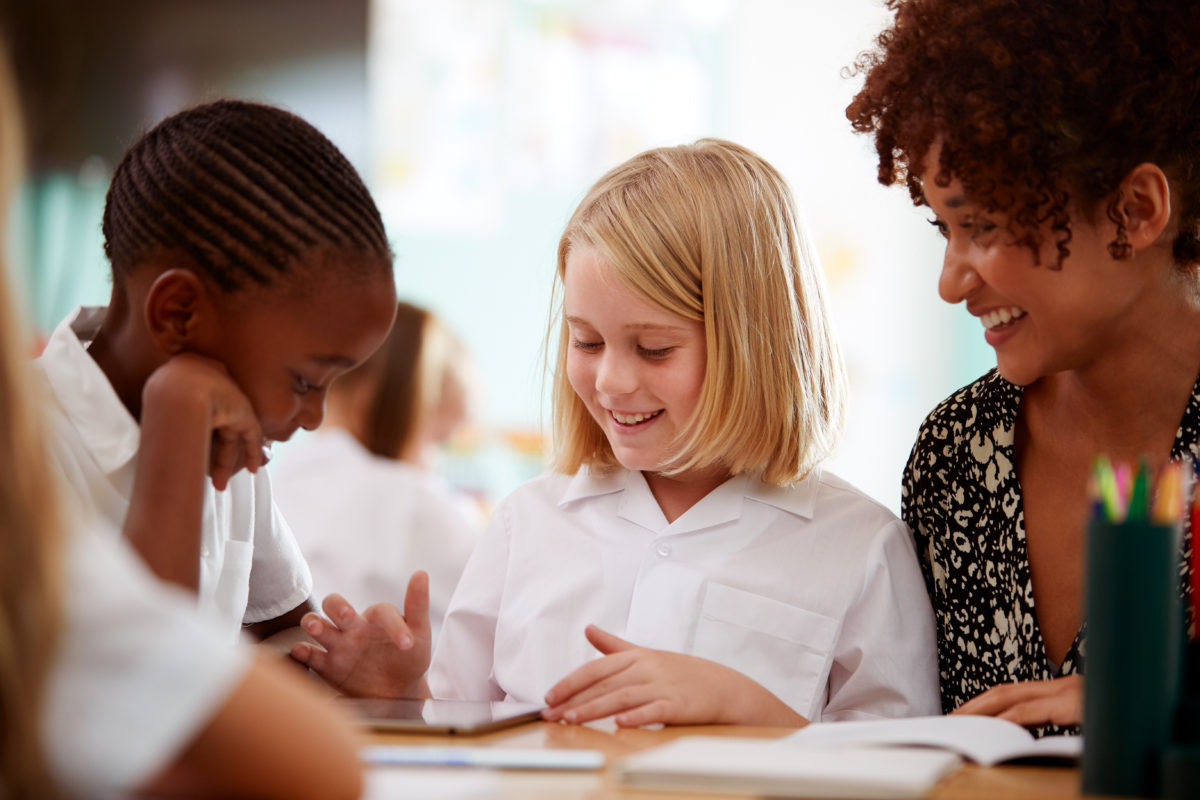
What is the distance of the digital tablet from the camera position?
95cm

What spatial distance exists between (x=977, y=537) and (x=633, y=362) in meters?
0.45

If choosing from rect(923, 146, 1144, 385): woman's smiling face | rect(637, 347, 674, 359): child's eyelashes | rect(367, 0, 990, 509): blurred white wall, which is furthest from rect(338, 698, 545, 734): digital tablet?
rect(367, 0, 990, 509): blurred white wall

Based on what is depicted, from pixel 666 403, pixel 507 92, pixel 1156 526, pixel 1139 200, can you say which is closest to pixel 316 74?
pixel 507 92

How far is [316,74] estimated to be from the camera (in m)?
3.55

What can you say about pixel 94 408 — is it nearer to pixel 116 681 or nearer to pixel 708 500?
pixel 116 681

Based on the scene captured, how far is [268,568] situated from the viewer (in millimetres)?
1300

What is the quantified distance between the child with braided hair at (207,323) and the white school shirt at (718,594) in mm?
402

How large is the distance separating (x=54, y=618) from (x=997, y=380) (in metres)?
1.17

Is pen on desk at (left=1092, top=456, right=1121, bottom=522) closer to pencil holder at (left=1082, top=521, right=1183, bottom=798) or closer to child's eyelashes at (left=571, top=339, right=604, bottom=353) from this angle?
pencil holder at (left=1082, top=521, right=1183, bottom=798)

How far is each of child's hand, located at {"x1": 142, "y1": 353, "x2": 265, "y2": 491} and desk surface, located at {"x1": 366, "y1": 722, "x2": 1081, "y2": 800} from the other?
0.29 m

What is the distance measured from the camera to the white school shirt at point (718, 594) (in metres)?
1.33

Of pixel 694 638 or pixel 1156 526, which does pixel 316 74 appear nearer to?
pixel 694 638

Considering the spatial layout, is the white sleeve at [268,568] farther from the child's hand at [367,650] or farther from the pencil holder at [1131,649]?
the pencil holder at [1131,649]

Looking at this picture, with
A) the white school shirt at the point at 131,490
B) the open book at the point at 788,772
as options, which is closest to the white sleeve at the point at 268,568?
the white school shirt at the point at 131,490
